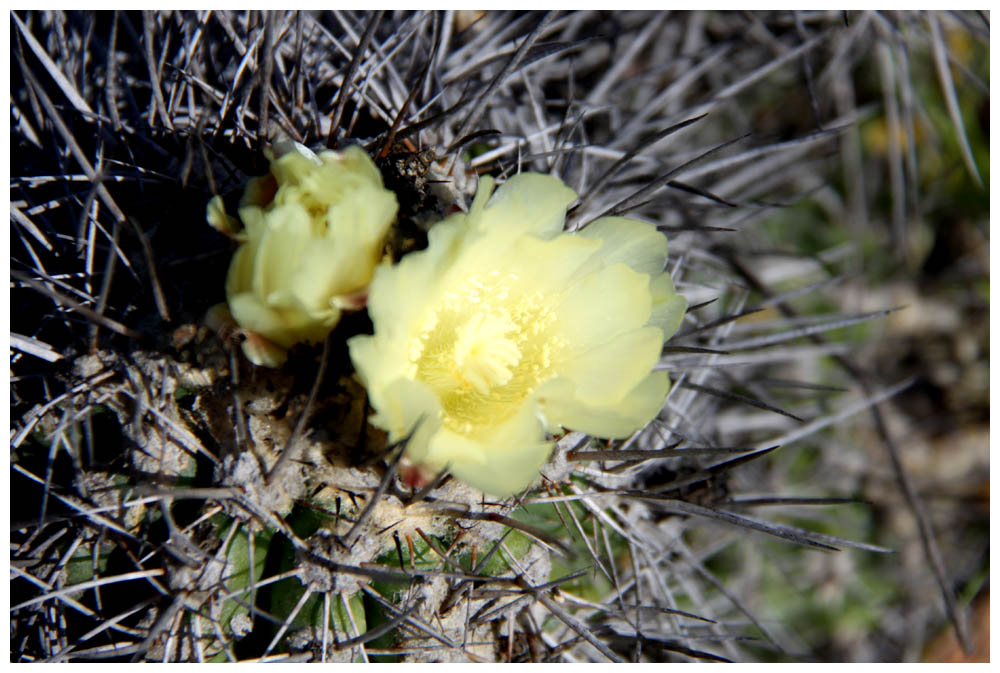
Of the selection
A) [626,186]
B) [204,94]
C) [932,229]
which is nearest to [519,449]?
[204,94]

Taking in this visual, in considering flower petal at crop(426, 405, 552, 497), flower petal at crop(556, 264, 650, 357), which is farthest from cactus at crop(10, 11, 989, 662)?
flower petal at crop(556, 264, 650, 357)

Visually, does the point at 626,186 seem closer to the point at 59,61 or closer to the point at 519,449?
the point at 519,449

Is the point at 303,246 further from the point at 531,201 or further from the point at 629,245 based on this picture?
the point at 629,245

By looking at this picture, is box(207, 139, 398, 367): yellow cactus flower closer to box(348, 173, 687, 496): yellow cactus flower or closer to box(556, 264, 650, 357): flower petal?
box(348, 173, 687, 496): yellow cactus flower

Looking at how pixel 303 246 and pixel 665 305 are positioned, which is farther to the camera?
pixel 665 305

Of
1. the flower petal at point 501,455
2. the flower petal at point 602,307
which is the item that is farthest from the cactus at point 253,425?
the flower petal at point 602,307

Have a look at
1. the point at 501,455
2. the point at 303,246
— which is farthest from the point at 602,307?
the point at 303,246
